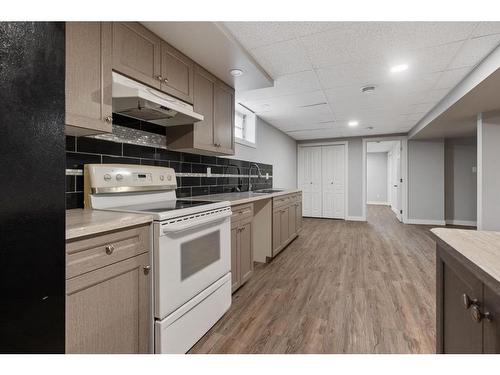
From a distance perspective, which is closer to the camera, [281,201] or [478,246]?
[478,246]

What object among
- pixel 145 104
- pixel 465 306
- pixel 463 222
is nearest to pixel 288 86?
pixel 145 104

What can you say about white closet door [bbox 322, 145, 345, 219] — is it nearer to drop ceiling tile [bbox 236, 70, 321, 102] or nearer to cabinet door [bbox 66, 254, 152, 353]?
drop ceiling tile [bbox 236, 70, 321, 102]

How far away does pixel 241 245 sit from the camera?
2309 millimetres

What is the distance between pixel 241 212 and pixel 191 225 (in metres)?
0.87

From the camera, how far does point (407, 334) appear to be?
5.40ft

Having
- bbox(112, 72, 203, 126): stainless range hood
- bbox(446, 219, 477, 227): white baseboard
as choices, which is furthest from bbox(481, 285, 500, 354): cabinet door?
bbox(446, 219, 477, 227): white baseboard

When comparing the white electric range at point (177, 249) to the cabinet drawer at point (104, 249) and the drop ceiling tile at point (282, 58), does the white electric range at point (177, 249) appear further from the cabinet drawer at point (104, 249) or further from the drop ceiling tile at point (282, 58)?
the drop ceiling tile at point (282, 58)

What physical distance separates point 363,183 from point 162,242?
5954 mm

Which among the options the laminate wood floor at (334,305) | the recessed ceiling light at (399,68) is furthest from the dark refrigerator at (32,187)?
the recessed ceiling light at (399,68)

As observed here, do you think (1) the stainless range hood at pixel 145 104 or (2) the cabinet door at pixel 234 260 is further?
(2) the cabinet door at pixel 234 260

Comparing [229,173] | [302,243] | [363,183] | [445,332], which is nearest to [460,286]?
[445,332]

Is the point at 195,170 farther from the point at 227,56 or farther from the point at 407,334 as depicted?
the point at 407,334

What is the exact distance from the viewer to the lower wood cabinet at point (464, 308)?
1.99ft

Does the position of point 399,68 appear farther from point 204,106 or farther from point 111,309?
point 111,309
